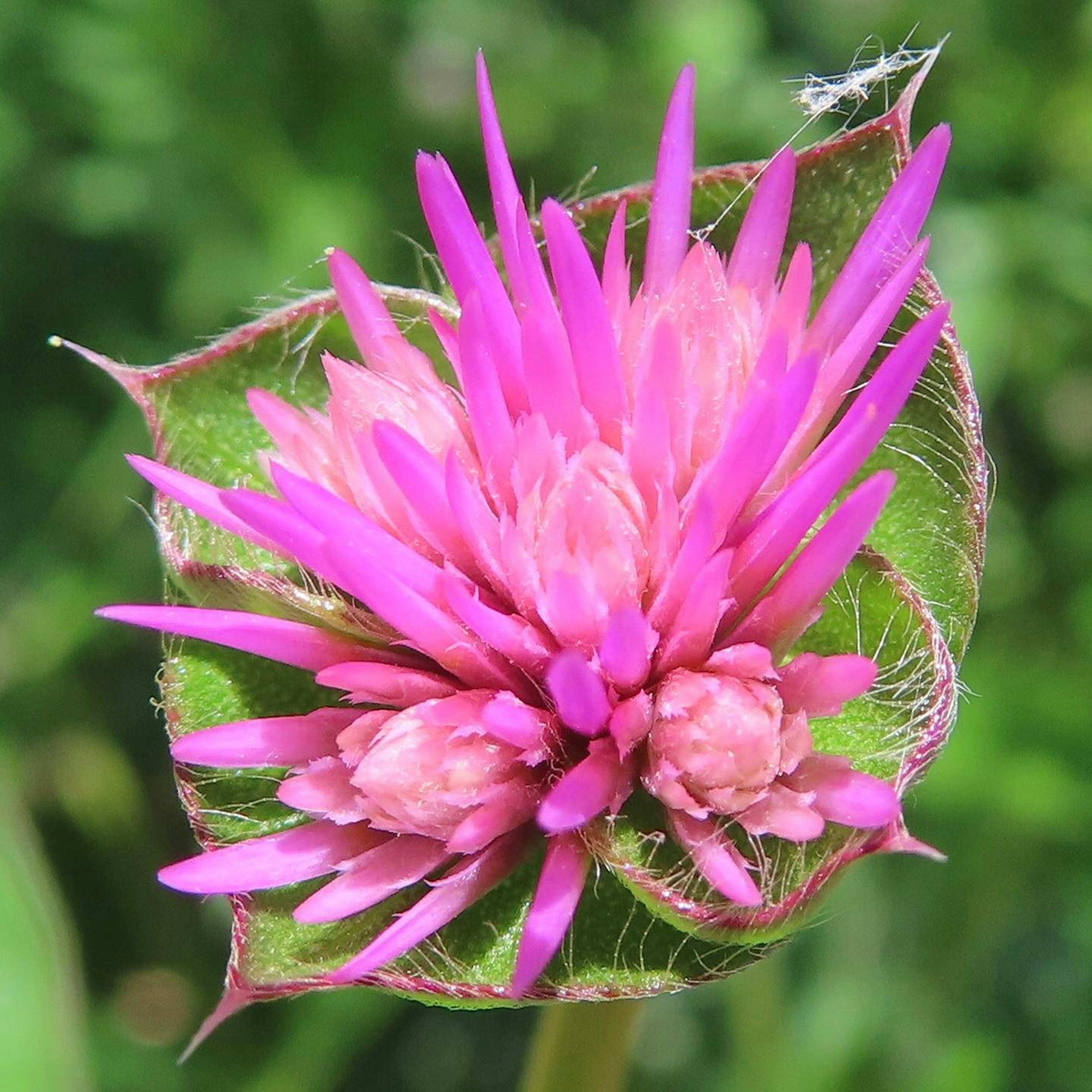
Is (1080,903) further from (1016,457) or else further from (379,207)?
(379,207)

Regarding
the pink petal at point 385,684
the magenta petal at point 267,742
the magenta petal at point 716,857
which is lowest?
the magenta petal at point 716,857

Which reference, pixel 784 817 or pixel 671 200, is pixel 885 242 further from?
pixel 784 817

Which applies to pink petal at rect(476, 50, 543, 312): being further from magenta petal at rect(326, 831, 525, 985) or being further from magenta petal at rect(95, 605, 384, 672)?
magenta petal at rect(326, 831, 525, 985)

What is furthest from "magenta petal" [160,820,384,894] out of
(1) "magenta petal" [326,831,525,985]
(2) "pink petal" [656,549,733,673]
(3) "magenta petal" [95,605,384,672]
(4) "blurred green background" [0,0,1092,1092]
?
(4) "blurred green background" [0,0,1092,1092]

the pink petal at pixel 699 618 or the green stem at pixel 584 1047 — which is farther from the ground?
the pink petal at pixel 699 618

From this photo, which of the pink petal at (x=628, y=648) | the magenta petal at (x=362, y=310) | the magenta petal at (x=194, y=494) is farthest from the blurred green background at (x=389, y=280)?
→ the pink petal at (x=628, y=648)

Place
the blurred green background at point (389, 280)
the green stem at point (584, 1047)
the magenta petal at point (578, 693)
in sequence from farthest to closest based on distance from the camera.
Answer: the blurred green background at point (389, 280) → the green stem at point (584, 1047) → the magenta petal at point (578, 693)

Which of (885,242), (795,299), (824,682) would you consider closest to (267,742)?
(824,682)

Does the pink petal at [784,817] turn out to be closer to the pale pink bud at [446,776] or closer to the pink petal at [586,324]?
the pale pink bud at [446,776]

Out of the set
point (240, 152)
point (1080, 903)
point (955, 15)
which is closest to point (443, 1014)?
point (1080, 903)
